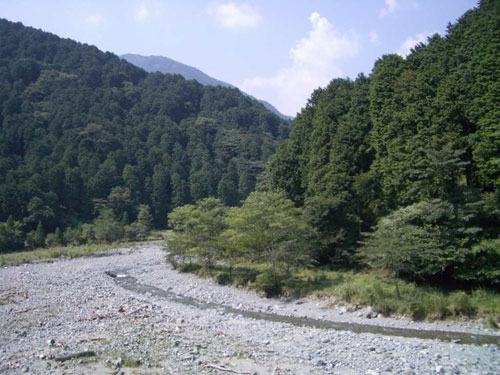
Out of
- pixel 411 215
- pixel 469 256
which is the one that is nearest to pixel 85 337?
pixel 411 215

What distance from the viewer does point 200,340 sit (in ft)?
45.9

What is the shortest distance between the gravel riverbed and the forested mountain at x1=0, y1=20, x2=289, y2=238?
3771cm

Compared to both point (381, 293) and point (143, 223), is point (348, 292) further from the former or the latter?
point (143, 223)

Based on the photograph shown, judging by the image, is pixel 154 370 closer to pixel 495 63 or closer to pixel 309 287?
pixel 309 287

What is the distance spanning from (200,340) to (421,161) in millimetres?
14184

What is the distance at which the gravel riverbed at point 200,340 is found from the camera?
1130cm

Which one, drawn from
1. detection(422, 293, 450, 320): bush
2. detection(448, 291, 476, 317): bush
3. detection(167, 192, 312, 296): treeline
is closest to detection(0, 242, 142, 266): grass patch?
detection(167, 192, 312, 296): treeline

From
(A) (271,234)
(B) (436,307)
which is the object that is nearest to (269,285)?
(A) (271,234)

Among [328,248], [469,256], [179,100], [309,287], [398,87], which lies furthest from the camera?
Answer: [179,100]

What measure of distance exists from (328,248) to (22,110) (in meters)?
85.6

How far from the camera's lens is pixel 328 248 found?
26672 millimetres

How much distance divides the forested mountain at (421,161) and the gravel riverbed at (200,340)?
4086mm

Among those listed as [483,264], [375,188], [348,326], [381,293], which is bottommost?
[348,326]

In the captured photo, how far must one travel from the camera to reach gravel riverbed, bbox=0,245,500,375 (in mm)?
11297
